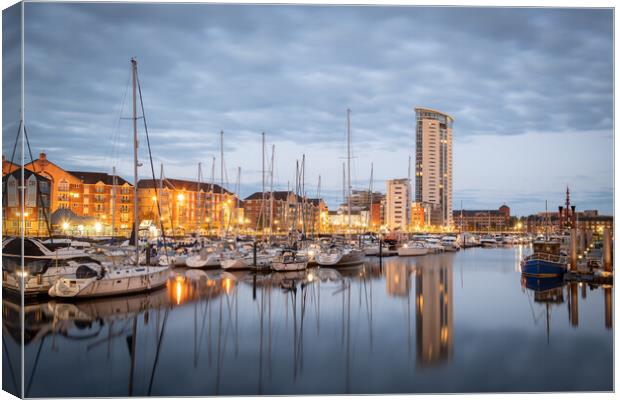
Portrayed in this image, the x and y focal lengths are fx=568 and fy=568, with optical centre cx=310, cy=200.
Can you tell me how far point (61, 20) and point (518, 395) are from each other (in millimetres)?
10148

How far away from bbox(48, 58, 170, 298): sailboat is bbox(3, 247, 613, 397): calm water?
1.59 feet

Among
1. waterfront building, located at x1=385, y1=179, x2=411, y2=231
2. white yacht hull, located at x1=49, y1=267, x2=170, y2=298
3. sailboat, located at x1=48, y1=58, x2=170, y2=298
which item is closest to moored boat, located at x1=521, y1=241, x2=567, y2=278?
white yacht hull, located at x1=49, y1=267, x2=170, y2=298

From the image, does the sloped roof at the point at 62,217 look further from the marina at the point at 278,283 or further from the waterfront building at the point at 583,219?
the waterfront building at the point at 583,219

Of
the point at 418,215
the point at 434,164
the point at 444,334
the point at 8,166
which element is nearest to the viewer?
the point at 8,166

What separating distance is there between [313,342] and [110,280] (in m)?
8.26

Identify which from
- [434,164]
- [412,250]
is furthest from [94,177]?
[434,164]

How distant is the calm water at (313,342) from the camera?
1018cm

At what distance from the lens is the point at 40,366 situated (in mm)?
11000

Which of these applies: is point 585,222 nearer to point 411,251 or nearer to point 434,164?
point 411,251

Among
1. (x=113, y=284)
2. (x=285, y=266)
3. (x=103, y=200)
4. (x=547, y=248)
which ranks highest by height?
(x=103, y=200)

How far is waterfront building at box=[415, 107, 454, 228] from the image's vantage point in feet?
438

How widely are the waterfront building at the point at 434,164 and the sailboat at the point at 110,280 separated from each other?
117 m

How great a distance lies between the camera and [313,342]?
13422 mm

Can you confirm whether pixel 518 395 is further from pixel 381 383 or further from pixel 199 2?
pixel 199 2
